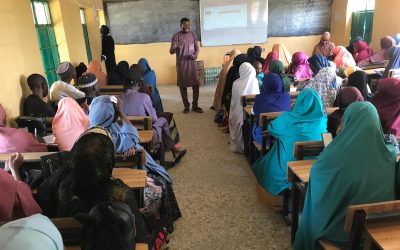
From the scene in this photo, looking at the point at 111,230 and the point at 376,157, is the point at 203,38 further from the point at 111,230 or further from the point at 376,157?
the point at 111,230

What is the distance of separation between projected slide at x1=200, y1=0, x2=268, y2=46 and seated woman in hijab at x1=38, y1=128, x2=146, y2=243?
7.14 meters

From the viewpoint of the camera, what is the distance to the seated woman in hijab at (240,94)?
397 cm

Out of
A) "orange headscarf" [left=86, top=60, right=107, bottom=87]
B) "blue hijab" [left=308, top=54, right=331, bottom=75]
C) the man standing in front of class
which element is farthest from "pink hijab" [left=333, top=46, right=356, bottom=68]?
"orange headscarf" [left=86, top=60, right=107, bottom=87]

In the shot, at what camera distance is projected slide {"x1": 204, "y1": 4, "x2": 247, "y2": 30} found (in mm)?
8008

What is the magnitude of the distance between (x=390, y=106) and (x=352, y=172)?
1.22 meters

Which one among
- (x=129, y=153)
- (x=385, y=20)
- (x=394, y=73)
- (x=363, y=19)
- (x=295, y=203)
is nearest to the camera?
(x=295, y=203)

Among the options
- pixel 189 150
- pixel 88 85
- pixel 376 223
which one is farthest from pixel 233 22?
pixel 376 223

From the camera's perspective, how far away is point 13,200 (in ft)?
4.89

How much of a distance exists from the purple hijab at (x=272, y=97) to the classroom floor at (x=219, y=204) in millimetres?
766

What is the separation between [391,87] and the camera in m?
2.42

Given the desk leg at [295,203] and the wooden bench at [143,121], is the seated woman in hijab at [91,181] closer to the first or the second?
the desk leg at [295,203]

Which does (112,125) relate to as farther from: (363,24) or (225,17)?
(363,24)

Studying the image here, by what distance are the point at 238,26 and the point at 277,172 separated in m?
6.36

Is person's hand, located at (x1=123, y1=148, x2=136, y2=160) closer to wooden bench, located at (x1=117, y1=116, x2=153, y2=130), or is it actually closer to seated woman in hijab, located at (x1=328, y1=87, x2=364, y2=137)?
wooden bench, located at (x1=117, y1=116, x2=153, y2=130)
